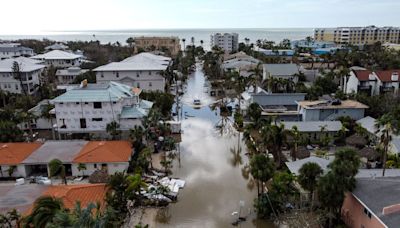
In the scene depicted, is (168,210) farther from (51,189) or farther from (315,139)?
(315,139)

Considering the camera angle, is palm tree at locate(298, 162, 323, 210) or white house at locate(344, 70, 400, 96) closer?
palm tree at locate(298, 162, 323, 210)

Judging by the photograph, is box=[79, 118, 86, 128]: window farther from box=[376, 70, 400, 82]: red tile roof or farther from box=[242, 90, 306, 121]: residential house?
Answer: box=[376, 70, 400, 82]: red tile roof

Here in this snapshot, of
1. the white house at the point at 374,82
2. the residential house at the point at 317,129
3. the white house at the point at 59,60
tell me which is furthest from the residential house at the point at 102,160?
the white house at the point at 59,60

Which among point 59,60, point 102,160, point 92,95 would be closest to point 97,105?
point 92,95

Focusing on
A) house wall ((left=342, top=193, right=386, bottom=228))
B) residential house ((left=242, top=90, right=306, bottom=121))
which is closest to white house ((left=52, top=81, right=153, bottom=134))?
residential house ((left=242, top=90, right=306, bottom=121))

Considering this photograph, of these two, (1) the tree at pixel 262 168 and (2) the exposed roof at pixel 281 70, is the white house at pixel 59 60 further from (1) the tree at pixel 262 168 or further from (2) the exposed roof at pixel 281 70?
(1) the tree at pixel 262 168

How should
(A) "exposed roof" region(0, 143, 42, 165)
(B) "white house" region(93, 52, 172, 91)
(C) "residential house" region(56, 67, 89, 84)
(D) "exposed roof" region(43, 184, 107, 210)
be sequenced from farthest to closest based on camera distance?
1. (C) "residential house" region(56, 67, 89, 84)
2. (B) "white house" region(93, 52, 172, 91)
3. (A) "exposed roof" region(0, 143, 42, 165)
4. (D) "exposed roof" region(43, 184, 107, 210)

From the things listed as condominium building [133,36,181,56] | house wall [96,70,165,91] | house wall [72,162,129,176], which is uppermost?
condominium building [133,36,181,56]

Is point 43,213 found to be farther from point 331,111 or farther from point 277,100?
point 277,100
